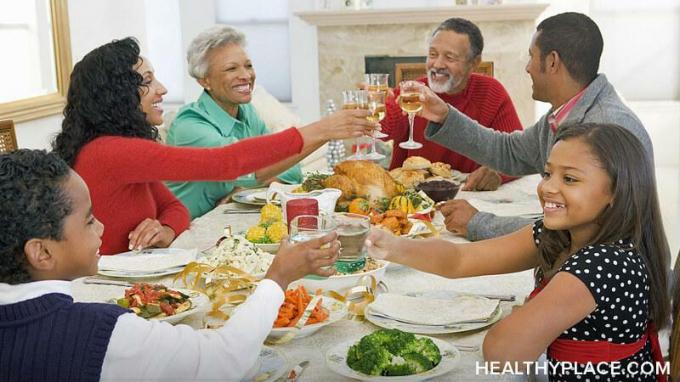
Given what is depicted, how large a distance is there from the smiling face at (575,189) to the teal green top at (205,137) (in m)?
1.79

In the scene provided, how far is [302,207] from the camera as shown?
2072 mm

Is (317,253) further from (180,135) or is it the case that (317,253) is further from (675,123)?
(675,123)

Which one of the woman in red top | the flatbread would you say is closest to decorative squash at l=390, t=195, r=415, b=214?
the woman in red top

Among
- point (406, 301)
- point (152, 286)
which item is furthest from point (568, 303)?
point (152, 286)

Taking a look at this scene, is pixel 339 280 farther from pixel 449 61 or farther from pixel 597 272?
pixel 449 61

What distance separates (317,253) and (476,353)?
34cm

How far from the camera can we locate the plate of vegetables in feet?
5.36

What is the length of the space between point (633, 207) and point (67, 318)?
103cm

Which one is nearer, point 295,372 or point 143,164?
point 295,372

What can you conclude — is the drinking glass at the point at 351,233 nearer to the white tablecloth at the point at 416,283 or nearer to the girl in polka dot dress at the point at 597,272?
the white tablecloth at the point at 416,283

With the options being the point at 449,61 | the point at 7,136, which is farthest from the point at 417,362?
the point at 449,61

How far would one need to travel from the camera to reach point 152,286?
176 centimetres

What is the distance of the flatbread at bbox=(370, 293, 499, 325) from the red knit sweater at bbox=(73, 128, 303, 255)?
77 cm

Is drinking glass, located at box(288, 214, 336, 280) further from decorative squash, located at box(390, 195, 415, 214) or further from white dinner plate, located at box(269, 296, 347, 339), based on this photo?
decorative squash, located at box(390, 195, 415, 214)
